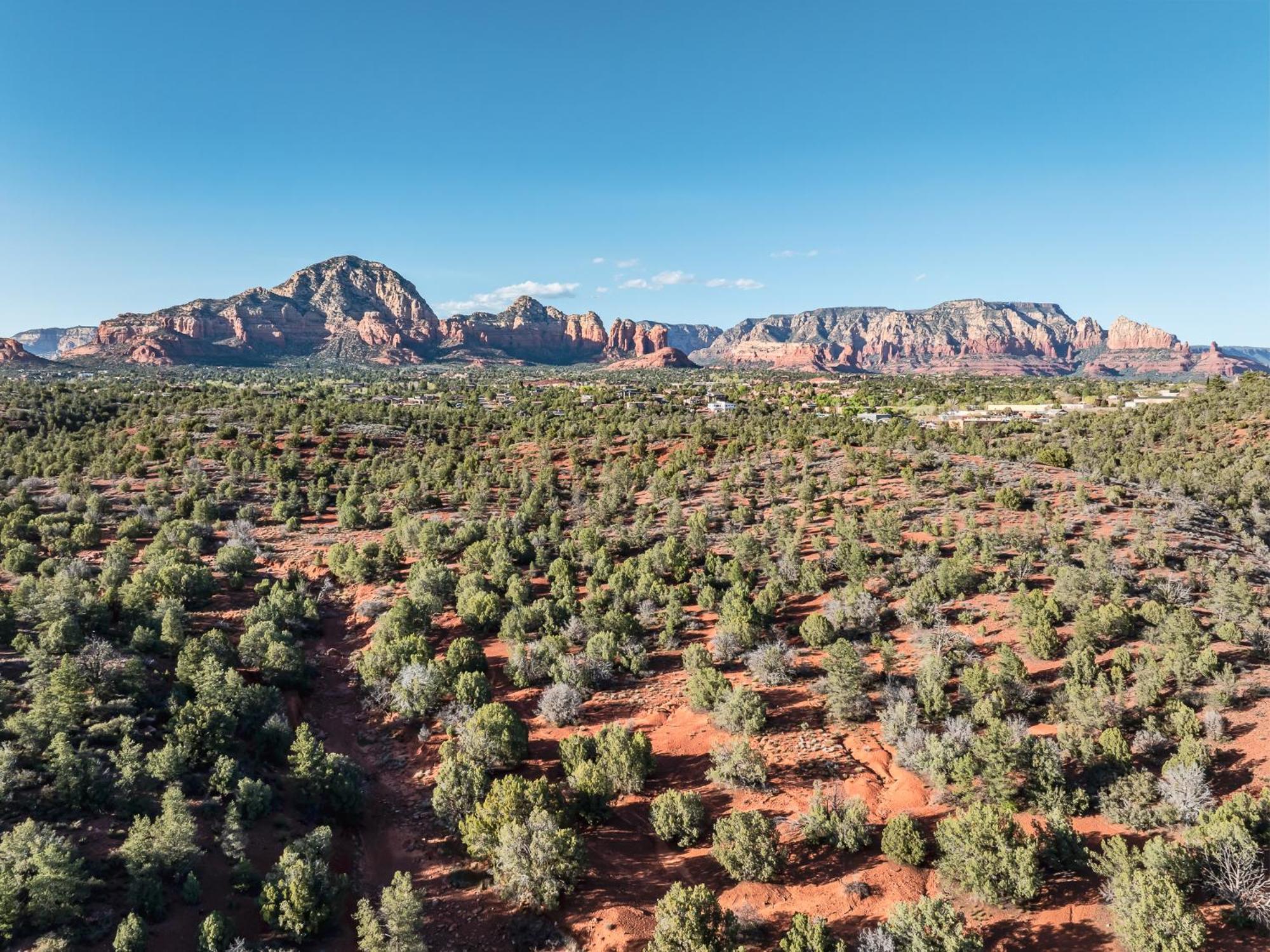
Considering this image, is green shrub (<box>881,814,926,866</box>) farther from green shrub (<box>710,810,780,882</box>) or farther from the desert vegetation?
green shrub (<box>710,810,780,882</box>)

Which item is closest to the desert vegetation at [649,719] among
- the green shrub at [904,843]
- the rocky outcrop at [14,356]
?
the green shrub at [904,843]

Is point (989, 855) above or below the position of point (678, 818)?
above

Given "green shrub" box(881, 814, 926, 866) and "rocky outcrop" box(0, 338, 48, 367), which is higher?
"rocky outcrop" box(0, 338, 48, 367)

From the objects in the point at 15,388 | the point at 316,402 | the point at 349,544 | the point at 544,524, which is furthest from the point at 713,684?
the point at 15,388

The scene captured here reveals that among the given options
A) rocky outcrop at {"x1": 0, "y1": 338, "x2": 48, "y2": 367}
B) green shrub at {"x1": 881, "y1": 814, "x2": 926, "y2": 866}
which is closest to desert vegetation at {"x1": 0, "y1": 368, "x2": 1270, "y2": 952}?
green shrub at {"x1": 881, "y1": 814, "x2": 926, "y2": 866}

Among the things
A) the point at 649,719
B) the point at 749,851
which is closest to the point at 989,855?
the point at 749,851

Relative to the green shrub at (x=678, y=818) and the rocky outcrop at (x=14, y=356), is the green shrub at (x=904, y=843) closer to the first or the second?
the green shrub at (x=678, y=818)

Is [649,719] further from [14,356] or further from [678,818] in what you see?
[14,356]

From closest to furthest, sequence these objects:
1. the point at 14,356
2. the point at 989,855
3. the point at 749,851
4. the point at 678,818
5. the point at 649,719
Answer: the point at 989,855 < the point at 749,851 < the point at 678,818 < the point at 649,719 < the point at 14,356
